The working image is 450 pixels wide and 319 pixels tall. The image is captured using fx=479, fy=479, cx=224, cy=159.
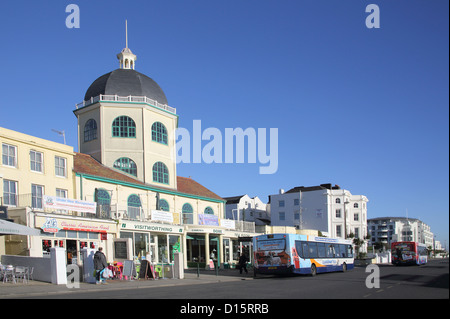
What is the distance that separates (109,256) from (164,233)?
750 cm

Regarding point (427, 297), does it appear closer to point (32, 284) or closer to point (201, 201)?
point (32, 284)

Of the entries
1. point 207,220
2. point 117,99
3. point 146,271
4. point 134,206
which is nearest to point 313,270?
point 146,271

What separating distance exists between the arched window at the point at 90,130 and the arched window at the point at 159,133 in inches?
185

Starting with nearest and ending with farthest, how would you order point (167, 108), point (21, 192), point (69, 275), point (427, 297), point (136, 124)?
point (427, 297), point (69, 275), point (21, 192), point (136, 124), point (167, 108)

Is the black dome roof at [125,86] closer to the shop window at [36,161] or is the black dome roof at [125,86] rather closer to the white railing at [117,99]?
the white railing at [117,99]

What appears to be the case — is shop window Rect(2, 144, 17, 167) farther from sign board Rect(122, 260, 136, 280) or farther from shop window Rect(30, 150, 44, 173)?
sign board Rect(122, 260, 136, 280)

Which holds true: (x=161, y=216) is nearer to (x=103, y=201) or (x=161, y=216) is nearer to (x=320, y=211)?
(x=103, y=201)

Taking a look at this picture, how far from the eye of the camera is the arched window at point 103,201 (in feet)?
97.9

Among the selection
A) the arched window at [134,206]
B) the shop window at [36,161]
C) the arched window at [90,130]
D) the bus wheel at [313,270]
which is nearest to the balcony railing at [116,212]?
the arched window at [134,206]

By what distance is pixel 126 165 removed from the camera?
3812 centimetres

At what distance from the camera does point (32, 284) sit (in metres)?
20.2

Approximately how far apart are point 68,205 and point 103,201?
21.9 feet

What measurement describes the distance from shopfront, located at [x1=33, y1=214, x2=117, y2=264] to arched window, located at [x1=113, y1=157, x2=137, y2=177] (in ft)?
27.9
